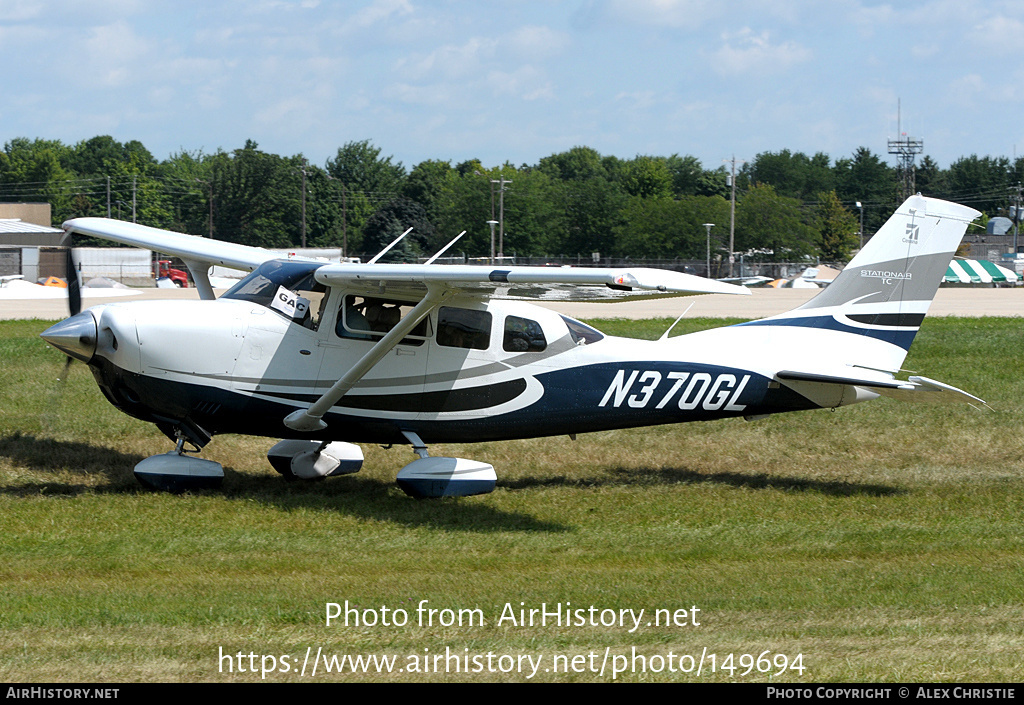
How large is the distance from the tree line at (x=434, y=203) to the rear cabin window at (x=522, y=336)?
194 feet

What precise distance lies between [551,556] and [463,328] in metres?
2.83

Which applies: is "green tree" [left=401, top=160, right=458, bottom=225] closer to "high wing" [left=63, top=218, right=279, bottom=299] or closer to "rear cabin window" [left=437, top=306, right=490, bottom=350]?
"high wing" [left=63, top=218, right=279, bottom=299]

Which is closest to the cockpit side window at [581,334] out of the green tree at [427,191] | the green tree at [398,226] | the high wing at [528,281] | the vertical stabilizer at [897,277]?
the high wing at [528,281]

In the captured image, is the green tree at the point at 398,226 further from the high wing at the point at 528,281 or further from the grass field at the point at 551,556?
the high wing at the point at 528,281

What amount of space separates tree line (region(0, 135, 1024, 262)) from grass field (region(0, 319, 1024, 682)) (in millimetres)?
57442

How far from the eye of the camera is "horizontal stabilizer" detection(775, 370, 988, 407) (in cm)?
998

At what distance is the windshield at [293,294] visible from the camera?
32.8 feet

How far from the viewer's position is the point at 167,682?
532 cm

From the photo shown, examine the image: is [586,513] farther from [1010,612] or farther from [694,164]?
[694,164]

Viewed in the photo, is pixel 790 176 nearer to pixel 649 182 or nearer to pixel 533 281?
pixel 649 182

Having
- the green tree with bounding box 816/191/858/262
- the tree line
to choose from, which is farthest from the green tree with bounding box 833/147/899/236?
the green tree with bounding box 816/191/858/262
